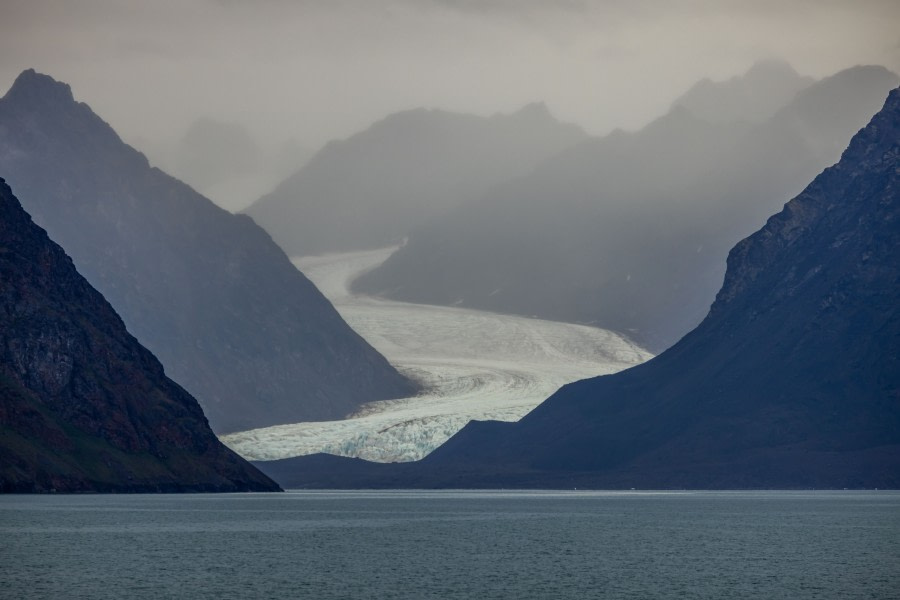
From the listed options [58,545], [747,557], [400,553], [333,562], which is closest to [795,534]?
[747,557]

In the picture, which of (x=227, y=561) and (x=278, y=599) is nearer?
(x=278, y=599)

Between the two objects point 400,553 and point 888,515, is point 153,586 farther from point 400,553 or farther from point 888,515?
point 888,515

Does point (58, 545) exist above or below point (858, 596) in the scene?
above

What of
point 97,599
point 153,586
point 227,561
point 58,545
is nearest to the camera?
point 97,599

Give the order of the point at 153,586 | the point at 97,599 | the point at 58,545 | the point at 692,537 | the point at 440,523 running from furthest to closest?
the point at 440,523, the point at 692,537, the point at 58,545, the point at 153,586, the point at 97,599

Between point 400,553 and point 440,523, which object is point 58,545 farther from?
point 440,523

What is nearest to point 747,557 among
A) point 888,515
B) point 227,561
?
point 227,561
